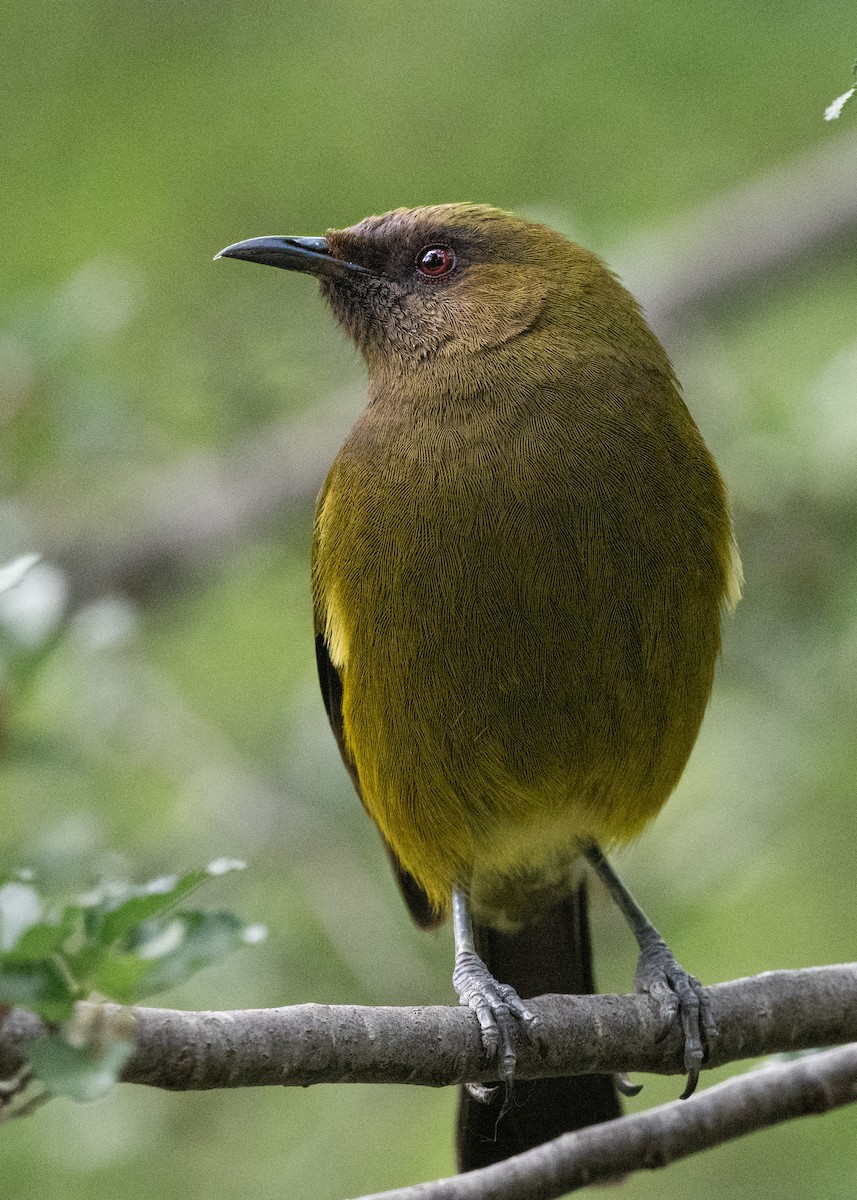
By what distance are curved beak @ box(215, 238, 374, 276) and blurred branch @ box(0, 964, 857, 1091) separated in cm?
236

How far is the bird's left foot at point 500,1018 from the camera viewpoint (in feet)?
11.6

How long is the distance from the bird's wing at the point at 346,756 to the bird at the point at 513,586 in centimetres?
3

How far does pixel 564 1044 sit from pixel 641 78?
6039 mm

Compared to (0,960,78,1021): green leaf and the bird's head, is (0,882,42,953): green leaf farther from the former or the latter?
the bird's head

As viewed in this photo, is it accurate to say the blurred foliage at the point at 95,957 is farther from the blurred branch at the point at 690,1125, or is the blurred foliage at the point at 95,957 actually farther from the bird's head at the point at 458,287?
the bird's head at the point at 458,287

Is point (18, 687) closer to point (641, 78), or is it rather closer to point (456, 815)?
point (456, 815)

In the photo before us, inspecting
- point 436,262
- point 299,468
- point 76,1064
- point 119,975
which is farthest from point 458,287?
point 299,468

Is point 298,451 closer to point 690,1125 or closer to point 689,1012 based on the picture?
point 689,1012

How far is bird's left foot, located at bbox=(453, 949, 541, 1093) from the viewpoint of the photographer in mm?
3533

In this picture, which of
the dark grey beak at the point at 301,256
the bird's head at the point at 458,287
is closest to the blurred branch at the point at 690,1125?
the bird's head at the point at 458,287


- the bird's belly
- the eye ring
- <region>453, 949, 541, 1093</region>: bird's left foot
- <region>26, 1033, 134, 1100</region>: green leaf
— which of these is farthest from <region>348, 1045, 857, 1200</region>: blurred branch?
A: the eye ring

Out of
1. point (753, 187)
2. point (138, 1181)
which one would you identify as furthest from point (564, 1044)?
point (753, 187)

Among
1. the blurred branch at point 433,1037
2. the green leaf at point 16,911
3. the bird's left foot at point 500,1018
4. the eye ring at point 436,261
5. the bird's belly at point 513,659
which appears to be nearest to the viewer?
the green leaf at point 16,911

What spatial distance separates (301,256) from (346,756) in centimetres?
153
